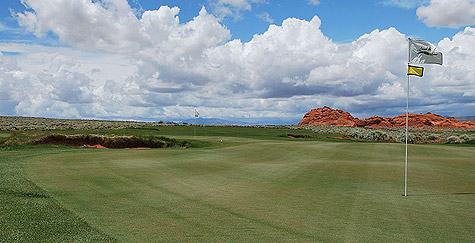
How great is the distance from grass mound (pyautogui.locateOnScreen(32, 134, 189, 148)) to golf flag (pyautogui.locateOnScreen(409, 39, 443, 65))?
28420 millimetres

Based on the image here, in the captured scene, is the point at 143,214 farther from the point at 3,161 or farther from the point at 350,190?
the point at 3,161

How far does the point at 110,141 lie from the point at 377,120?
5668 inches

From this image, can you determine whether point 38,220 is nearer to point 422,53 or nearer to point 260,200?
point 260,200

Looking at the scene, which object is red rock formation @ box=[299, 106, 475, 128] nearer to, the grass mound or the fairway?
the grass mound

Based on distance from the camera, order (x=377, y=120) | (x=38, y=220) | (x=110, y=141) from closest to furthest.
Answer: (x=38, y=220) < (x=110, y=141) < (x=377, y=120)

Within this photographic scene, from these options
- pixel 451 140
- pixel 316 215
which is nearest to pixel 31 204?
pixel 316 215

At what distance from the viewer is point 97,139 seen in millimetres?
36875

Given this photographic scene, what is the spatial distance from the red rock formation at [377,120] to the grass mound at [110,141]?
5292 inches

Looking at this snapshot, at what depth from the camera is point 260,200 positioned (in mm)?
11359

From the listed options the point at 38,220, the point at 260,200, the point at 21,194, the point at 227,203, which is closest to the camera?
the point at 38,220

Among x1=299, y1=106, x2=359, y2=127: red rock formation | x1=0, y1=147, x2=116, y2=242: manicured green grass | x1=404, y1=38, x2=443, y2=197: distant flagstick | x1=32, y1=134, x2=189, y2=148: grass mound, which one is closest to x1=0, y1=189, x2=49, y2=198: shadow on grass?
x1=0, y1=147, x2=116, y2=242: manicured green grass

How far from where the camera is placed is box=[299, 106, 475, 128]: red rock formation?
156m

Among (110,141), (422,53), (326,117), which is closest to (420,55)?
(422,53)

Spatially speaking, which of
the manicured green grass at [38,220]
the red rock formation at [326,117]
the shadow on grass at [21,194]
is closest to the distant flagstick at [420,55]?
the manicured green grass at [38,220]
